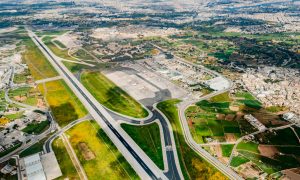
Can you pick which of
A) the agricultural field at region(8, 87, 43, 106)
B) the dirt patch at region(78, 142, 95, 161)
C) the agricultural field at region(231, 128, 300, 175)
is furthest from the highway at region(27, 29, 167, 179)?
the agricultural field at region(231, 128, 300, 175)

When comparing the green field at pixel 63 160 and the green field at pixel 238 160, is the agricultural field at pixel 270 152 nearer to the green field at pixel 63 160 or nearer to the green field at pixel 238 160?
the green field at pixel 238 160

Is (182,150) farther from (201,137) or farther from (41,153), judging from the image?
(41,153)

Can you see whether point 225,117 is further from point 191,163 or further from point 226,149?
point 191,163

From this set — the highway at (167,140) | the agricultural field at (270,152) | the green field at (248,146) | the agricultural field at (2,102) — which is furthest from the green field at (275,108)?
the agricultural field at (2,102)

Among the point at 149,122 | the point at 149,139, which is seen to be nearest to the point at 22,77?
the point at 149,122

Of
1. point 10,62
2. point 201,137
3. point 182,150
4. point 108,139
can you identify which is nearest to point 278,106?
point 201,137
